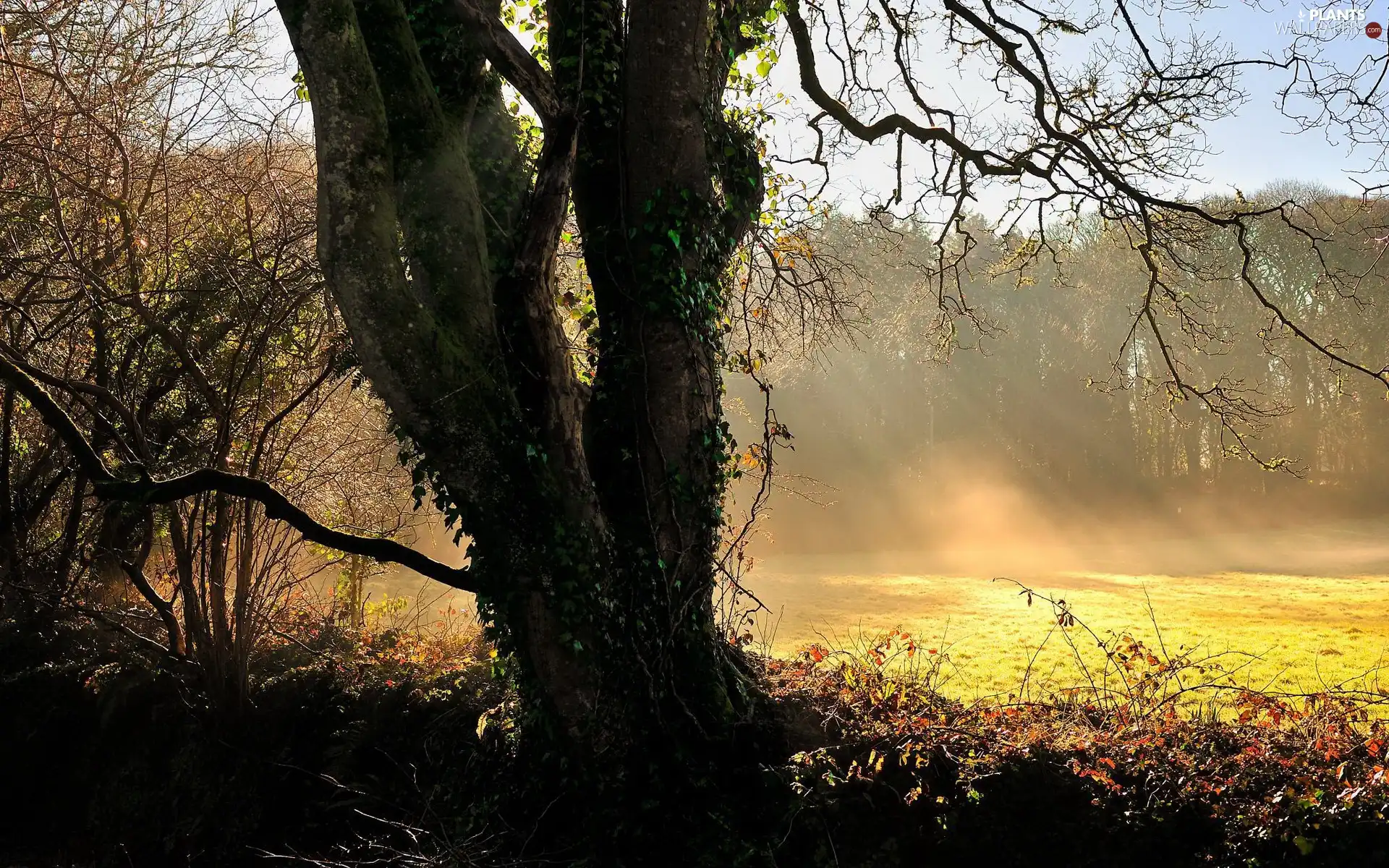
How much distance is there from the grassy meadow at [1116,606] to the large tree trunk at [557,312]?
5.65ft

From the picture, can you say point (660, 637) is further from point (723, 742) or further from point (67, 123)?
point (67, 123)

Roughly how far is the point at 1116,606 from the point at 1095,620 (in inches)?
81.4

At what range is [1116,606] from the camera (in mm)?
14352

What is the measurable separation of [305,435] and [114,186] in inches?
98.6

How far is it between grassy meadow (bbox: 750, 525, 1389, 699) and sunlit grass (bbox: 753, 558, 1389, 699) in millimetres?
40

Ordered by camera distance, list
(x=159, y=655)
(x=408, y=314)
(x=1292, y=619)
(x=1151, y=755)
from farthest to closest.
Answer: (x=1292, y=619), (x=159, y=655), (x=1151, y=755), (x=408, y=314)

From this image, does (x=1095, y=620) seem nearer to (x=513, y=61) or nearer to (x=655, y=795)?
(x=655, y=795)

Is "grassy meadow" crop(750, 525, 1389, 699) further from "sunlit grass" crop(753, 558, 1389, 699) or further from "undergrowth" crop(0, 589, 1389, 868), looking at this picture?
"undergrowth" crop(0, 589, 1389, 868)

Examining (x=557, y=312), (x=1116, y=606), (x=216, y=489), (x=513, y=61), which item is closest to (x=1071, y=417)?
(x=1116, y=606)

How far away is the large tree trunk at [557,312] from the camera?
12.6 feet

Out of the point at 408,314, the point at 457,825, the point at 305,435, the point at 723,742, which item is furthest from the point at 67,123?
the point at 723,742

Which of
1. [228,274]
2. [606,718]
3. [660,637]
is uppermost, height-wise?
[228,274]

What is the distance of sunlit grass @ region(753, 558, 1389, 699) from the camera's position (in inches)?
320

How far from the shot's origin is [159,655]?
6449mm
